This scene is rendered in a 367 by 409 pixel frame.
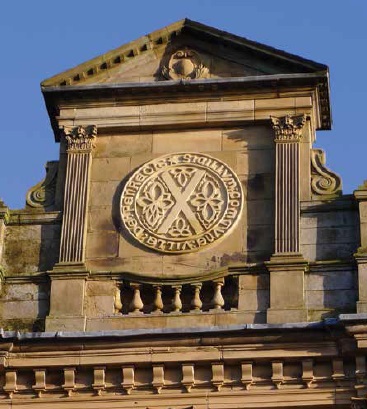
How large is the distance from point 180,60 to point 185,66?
0.65 ft

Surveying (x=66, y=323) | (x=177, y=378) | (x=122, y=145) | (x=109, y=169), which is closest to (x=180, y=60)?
(x=122, y=145)

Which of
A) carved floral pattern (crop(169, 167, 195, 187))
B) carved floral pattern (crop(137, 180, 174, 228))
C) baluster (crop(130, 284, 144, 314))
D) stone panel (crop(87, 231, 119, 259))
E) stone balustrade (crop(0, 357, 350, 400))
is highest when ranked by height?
carved floral pattern (crop(169, 167, 195, 187))

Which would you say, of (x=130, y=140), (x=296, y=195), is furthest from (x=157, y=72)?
(x=296, y=195)

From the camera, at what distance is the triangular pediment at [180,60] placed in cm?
3048

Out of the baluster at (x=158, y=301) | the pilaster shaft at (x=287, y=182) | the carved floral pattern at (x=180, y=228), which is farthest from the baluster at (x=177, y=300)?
the pilaster shaft at (x=287, y=182)

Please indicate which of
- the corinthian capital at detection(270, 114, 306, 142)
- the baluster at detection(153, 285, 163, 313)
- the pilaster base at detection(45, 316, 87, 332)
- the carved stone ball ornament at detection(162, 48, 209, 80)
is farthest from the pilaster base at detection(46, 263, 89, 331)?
the carved stone ball ornament at detection(162, 48, 209, 80)

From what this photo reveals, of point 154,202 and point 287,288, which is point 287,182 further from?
point 154,202

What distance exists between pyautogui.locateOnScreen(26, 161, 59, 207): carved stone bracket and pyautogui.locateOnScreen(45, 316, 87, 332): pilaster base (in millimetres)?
2417

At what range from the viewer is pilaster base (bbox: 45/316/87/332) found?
28125 mm

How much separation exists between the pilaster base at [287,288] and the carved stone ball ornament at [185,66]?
156 inches

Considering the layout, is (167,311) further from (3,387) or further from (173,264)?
(3,387)

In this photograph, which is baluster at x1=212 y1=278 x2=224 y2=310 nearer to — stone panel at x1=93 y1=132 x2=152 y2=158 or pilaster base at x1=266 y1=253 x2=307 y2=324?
pilaster base at x1=266 y1=253 x2=307 y2=324

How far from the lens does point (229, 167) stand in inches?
1170

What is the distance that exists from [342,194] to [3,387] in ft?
20.1
